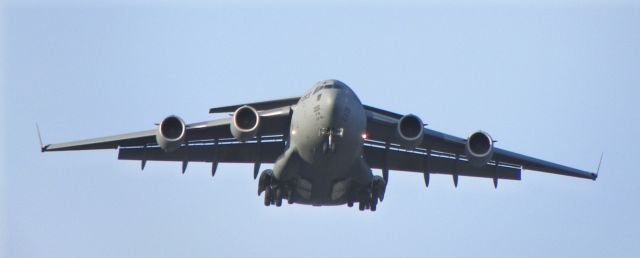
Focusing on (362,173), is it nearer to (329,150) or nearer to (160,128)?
(329,150)

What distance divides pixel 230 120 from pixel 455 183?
558 cm

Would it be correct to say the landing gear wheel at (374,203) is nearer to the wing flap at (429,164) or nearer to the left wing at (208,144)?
the wing flap at (429,164)

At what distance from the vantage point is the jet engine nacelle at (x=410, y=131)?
22.3 m

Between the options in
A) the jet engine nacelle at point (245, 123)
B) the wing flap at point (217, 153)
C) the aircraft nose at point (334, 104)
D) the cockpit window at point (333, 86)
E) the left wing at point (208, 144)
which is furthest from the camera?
the wing flap at point (217, 153)

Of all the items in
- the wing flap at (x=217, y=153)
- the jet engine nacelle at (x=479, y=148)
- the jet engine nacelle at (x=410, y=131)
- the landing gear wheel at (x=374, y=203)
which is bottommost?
the landing gear wheel at (x=374, y=203)

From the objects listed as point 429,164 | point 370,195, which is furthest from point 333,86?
point 429,164

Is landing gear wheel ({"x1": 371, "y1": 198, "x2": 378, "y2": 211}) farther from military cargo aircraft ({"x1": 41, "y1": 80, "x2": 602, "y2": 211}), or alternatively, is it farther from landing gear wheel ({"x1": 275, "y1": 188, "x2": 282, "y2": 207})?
landing gear wheel ({"x1": 275, "y1": 188, "x2": 282, "y2": 207})

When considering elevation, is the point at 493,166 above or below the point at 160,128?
below

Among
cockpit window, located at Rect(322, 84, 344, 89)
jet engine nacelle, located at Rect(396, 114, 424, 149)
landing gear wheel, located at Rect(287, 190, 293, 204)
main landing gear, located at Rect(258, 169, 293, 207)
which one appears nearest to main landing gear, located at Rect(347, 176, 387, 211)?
landing gear wheel, located at Rect(287, 190, 293, 204)

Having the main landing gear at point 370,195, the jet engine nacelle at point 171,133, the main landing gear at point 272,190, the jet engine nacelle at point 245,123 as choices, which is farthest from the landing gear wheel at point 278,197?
the jet engine nacelle at point 171,133

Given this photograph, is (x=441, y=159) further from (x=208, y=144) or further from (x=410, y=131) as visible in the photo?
(x=208, y=144)

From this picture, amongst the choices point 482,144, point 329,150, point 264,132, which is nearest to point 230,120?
point 264,132

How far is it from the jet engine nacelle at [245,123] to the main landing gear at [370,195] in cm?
303

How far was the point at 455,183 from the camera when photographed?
25.7 metres
